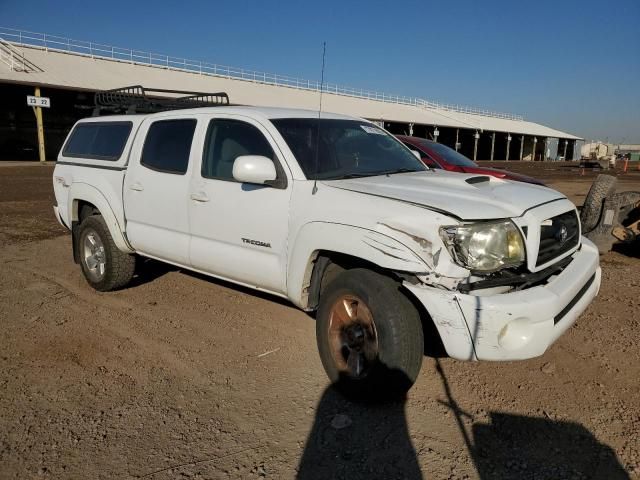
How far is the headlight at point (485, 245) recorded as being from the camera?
2898mm

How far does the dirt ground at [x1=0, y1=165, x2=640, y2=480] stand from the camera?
271 cm

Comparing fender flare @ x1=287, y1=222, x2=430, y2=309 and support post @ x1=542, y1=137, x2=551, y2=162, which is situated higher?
support post @ x1=542, y1=137, x2=551, y2=162

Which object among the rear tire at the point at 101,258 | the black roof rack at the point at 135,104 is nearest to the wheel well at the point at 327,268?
the rear tire at the point at 101,258

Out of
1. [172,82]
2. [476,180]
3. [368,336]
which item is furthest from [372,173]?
[172,82]

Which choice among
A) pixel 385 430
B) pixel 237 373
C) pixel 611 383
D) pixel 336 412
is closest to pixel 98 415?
pixel 237 373

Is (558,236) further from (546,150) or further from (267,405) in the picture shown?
(546,150)

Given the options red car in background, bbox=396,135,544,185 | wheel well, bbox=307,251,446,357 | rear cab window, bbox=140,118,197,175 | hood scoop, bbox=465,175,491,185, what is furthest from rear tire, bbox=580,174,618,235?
rear cab window, bbox=140,118,197,175

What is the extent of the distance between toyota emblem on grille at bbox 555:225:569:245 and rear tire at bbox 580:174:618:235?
156 inches

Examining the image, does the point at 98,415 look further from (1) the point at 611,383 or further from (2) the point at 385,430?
(1) the point at 611,383

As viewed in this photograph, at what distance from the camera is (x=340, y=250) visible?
3258 millimetres

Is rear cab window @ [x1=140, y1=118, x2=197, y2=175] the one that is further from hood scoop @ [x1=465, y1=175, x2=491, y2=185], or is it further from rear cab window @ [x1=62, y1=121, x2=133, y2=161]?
hood scoop @ [x1=465, y1=175, x2=491, y2=185]

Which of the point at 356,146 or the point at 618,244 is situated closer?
the point at 356,146

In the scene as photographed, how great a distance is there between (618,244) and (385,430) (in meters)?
6.45

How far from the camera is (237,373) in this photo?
375 cm
